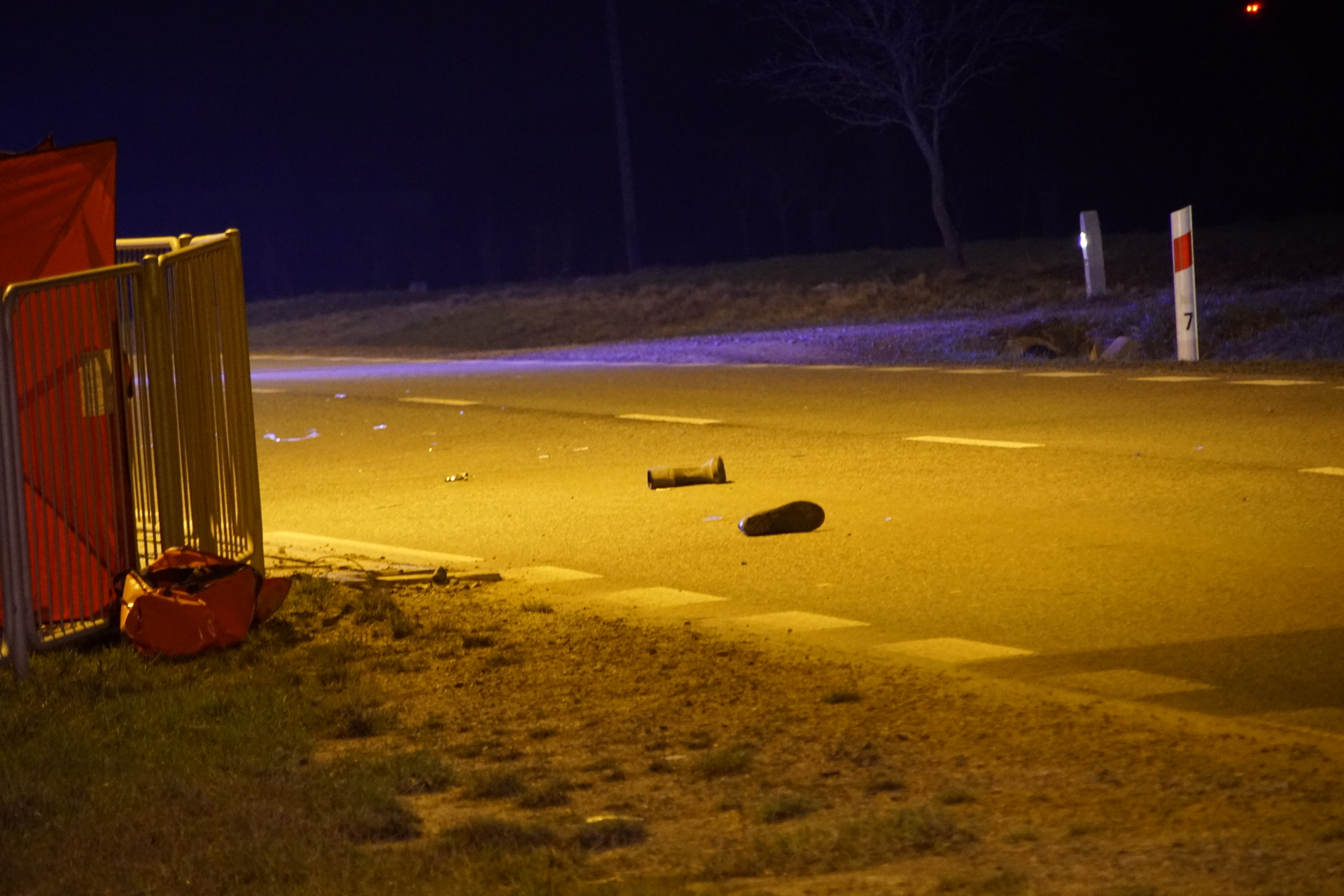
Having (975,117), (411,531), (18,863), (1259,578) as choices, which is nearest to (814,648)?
(1259,578)

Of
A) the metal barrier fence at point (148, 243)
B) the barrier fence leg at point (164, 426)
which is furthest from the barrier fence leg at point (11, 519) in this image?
the metal barrier fence at point (148, 243)

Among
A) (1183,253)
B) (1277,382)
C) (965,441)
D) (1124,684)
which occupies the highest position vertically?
(1183,253)

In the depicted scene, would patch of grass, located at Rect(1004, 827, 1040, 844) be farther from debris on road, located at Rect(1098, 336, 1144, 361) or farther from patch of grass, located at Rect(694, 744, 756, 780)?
debris on road, located at Rect(1098, 336, 1144, 361)

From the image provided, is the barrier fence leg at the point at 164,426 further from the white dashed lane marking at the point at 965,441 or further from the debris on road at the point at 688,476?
the white dashed lane marking at the point at 965,441

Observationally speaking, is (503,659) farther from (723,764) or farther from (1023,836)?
(1023,836)

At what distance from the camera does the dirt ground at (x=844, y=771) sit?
4195 mm

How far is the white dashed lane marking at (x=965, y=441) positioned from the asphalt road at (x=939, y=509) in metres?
0.14

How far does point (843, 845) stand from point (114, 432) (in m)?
4.71

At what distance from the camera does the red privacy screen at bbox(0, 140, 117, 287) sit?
7500mm

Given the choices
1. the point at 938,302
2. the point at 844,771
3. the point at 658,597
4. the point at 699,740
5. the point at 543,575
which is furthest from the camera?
the point at 938,302

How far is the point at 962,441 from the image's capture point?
43.4 ft

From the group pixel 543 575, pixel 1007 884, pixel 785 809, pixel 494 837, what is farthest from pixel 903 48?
pixel 1007 884

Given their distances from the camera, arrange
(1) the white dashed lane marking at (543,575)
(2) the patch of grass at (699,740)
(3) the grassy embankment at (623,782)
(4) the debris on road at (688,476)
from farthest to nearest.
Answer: (4) the debris on road at (688,476) → (1) the white dashed lane marking at (543,575) → (2) the patch of grass at (699,740) → (3) the grassy embankment at (623,782)

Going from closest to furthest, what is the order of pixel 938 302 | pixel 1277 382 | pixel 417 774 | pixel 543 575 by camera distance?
pixel 417 774, pixel 543 575, pixel 1277 382, pixel 938 302
